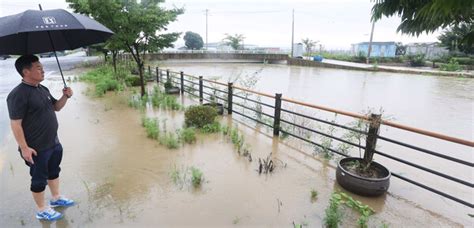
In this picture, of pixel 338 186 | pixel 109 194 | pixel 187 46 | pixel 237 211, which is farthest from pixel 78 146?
pixel 187 46

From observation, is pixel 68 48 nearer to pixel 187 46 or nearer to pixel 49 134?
pixel 49 134

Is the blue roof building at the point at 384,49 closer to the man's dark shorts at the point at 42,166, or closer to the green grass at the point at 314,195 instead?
the green grass at the point at 314,195

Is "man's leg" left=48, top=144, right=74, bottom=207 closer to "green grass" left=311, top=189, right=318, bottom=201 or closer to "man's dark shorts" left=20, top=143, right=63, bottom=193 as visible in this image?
"man's dark shorts" left=20, top=143, right=63, bottom=193

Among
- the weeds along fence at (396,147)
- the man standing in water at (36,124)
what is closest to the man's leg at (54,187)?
the man standing in water at (36,124)

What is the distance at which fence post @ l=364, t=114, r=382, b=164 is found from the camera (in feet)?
12.3

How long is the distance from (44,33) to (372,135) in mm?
4027

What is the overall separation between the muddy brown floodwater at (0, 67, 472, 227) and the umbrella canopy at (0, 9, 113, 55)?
1.68 metres

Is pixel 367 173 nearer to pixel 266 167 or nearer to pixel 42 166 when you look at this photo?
pixel 266 167

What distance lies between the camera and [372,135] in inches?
150

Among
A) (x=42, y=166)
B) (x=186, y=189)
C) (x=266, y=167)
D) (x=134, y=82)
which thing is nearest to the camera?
(x=42, y=166)

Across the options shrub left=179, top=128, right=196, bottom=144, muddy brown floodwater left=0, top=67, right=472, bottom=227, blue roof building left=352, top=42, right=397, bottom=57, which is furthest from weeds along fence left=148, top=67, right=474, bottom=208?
blue roof building left=352, top=42, right=397, bottom=57

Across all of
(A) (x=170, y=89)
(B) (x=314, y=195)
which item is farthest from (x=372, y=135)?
(A) (x=170, y=89)

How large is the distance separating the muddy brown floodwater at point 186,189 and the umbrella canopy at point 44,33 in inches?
66.3

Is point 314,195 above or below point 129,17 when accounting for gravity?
below
